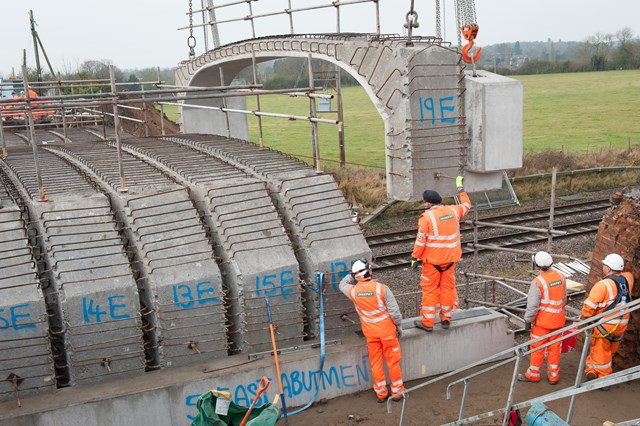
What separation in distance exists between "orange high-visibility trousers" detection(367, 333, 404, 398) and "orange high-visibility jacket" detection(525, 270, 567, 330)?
6.47 ft

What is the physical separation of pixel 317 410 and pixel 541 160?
71.9 feet

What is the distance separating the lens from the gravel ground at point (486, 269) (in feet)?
43.2

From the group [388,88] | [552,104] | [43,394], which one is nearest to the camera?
[43,394]

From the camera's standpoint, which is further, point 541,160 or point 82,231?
point 541,160

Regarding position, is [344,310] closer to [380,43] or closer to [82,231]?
[82,231]

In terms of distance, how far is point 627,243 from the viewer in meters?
9.16

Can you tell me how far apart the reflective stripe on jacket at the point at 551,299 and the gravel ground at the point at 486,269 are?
94.0 inches

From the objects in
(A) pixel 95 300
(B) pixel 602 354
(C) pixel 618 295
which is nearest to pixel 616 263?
(C) pixel 618 295

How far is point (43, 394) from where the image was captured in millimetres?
7730

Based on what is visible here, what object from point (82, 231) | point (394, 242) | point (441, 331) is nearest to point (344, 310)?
point (441, 331)

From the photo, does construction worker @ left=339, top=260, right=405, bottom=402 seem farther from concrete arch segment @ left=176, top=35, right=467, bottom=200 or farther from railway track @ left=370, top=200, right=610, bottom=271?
railway track @ left=370, top=200, right=610, bottom=271

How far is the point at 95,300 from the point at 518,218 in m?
15.5

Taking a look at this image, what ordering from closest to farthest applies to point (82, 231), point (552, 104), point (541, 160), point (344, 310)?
point (82, 231), point (344, 310), point (541, 160), point (552, 104)

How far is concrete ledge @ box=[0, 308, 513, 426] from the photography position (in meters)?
7.50
